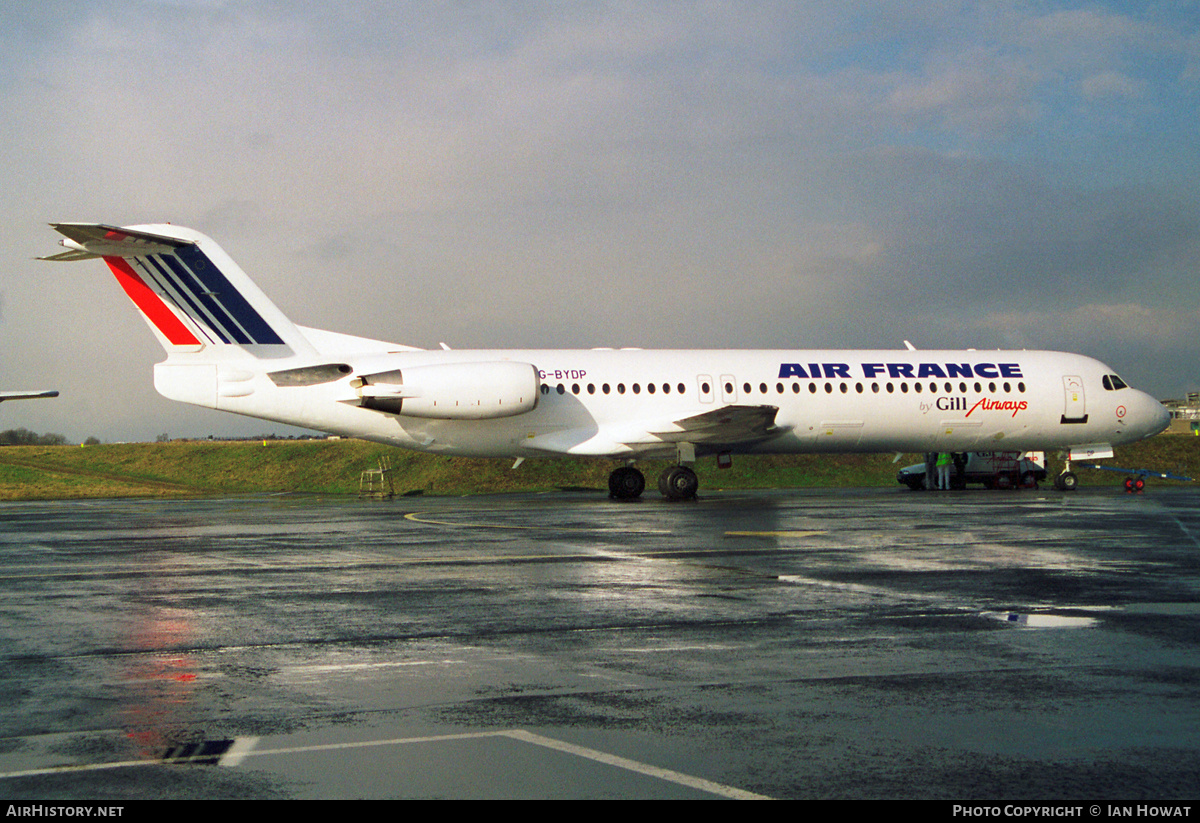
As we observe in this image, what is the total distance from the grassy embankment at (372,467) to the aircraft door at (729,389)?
12184mm

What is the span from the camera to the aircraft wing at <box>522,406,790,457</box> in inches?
1163

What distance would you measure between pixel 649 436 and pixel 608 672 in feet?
74.9

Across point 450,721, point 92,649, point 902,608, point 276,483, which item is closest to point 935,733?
point 450,721

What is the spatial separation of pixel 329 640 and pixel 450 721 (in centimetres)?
291

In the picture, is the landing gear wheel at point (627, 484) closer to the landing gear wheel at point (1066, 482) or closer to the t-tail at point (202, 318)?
the t-tail at point (202, 318)

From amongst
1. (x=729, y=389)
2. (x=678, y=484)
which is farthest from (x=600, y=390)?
(x=729, y=389)

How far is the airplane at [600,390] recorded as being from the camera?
27062 mm

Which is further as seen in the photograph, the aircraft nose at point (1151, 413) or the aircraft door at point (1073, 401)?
the aircraft nose at point (1151, 413)

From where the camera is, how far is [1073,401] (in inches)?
1334

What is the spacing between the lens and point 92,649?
8.05 metres

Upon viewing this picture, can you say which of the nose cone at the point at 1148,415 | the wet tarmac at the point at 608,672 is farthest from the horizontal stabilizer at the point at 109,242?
the nose cone at the point at 1148,415

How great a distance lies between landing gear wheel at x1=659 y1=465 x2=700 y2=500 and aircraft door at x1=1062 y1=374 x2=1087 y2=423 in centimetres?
1298

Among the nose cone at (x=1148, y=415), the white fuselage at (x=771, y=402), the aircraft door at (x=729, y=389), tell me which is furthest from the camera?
the nose cone at (x=1148, y=415)

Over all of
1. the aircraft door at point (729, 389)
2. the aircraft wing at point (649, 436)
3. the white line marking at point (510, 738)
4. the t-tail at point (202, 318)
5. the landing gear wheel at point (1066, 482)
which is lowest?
the white line marking at point (510, 738)
